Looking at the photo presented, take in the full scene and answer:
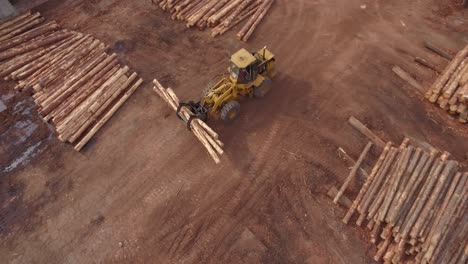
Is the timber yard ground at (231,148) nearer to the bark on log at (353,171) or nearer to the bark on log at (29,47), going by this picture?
the bark on log at (353,171)

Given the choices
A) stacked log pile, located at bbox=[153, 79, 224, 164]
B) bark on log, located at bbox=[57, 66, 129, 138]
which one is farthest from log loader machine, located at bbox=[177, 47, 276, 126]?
bark on log, located at bbox=[57, 66, 129, 138]

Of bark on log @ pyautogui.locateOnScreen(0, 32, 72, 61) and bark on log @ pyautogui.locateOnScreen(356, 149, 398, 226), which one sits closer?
bark on log @ pyautogui.locateOnScreen(356, 149, 398, 226)

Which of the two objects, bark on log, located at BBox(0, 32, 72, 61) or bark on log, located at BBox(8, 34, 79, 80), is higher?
bark on log, located at BBox(0, 32, 72, 61)

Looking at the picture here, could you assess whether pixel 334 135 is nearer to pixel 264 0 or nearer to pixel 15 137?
pixel 264 0

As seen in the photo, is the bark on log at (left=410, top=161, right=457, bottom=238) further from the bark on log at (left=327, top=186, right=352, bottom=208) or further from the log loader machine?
the log loader machine

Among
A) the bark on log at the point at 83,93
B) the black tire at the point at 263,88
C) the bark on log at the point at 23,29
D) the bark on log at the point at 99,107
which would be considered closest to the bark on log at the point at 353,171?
the black tire at the point at 263,88

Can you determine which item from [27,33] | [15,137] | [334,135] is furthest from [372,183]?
[27,33]

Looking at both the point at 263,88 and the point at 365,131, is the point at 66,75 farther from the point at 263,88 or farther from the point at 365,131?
the point at 365,131
